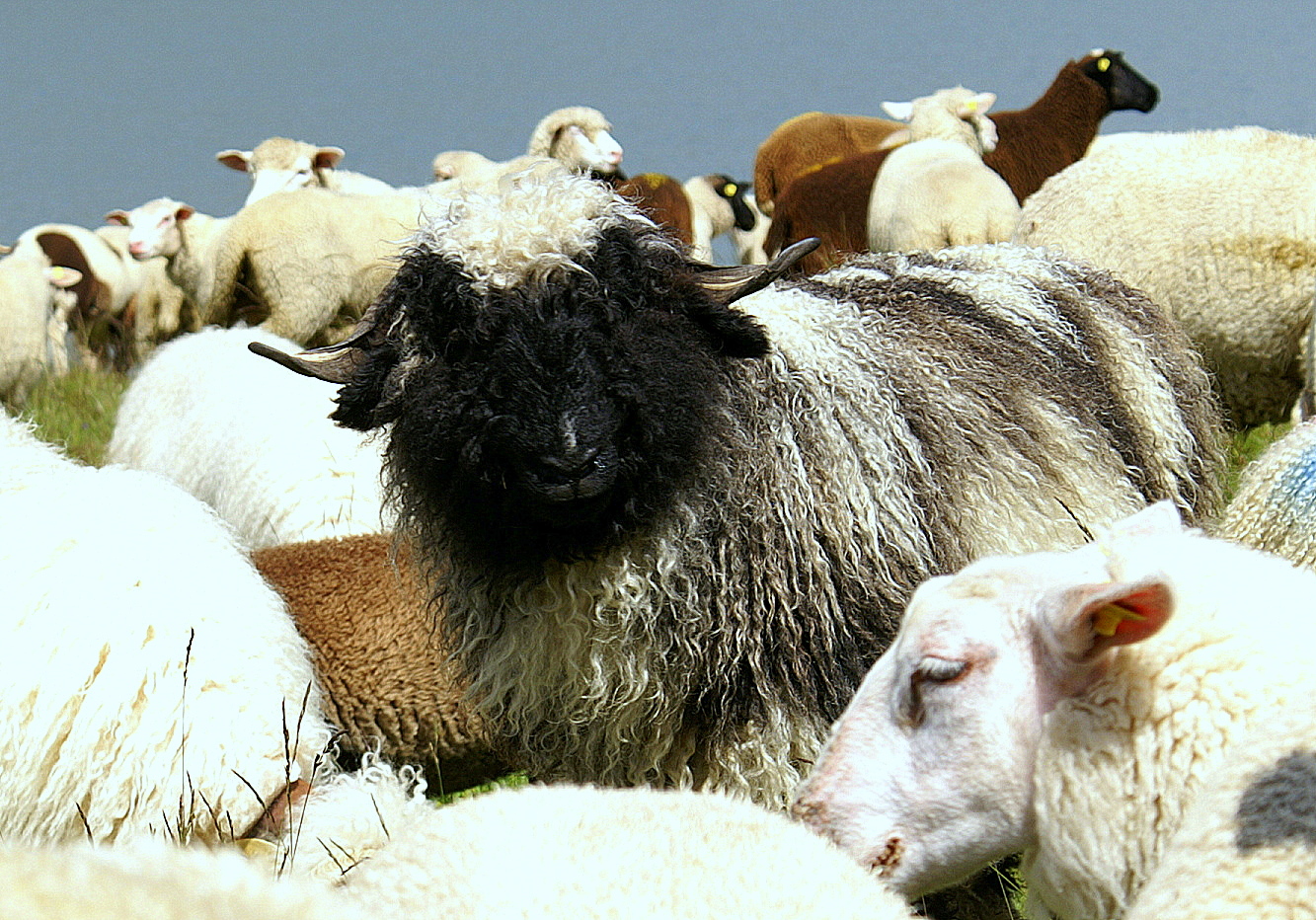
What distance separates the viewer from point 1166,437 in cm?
422

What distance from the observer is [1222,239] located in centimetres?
632

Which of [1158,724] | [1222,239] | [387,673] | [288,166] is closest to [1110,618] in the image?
[1158,724]

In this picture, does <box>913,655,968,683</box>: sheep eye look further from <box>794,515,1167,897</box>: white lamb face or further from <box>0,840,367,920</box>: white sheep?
<box>0,840,367,920</box>: white sheep

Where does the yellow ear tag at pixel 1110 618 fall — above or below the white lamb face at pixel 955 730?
above

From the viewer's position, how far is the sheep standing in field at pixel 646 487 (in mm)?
3119

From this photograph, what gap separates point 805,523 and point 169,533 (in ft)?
5.68

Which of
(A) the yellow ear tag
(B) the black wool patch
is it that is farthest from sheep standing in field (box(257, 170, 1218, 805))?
(B) the black wool patch

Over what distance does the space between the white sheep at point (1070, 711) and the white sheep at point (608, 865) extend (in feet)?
0.94

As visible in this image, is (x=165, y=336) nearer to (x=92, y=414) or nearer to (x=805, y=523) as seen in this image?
(x=92, y=414)

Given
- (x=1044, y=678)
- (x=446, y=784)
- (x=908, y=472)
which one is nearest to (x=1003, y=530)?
(x=908, y=472)

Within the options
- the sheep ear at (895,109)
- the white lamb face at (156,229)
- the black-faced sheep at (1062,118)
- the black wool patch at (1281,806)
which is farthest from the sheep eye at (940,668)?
the sheep ear at (895,109)

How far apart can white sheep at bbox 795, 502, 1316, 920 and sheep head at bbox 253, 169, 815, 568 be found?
2.93 feet

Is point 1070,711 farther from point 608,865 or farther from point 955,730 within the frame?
point 608,865

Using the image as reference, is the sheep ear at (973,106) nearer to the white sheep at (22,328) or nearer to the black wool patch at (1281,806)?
the white sheep at (22,328)
